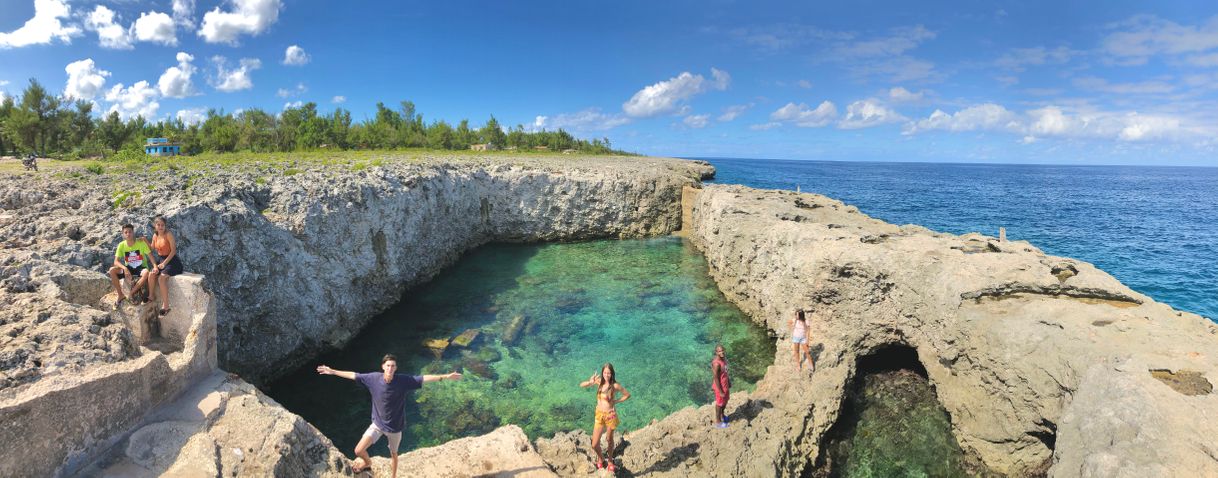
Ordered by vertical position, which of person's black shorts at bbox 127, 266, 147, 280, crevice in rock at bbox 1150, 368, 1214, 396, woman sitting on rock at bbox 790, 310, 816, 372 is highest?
person's black shorts at bbox 127, 266, 147, 280

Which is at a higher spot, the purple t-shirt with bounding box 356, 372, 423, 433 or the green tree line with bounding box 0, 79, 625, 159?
the green tree line with bounding box 0, 79, 625, 159

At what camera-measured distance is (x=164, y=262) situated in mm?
9938

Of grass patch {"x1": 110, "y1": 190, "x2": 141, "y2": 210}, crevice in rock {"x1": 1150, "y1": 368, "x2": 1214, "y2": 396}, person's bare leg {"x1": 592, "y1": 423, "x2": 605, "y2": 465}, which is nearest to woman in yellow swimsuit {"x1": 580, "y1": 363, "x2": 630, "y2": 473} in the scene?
person's bare leg {"x1": 592, "y1": 423, "x2": 605, "y2": 465}

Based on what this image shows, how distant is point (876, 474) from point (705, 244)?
2075cm

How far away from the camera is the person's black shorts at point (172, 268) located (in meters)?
9.96

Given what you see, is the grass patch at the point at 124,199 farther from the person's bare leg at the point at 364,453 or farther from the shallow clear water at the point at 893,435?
the shallow clear water at the point at 893,435

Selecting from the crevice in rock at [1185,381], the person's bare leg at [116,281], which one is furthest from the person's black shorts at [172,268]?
the crevice in rock at [1185,381]

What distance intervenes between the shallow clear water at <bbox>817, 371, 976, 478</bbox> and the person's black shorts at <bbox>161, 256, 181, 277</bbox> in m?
14.3

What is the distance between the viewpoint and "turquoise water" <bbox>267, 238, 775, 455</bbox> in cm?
1480

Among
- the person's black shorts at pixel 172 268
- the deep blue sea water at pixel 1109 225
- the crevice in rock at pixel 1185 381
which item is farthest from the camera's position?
the deep blue sea water at pixel 1109 225

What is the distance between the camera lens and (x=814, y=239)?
55.1 feet

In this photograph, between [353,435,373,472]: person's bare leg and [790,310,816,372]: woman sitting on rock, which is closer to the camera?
[353,435,373,472]: person's bare leg

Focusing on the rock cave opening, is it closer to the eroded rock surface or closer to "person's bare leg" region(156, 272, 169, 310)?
the eroded rock surface

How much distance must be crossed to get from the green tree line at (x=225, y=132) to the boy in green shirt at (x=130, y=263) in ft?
98.3
